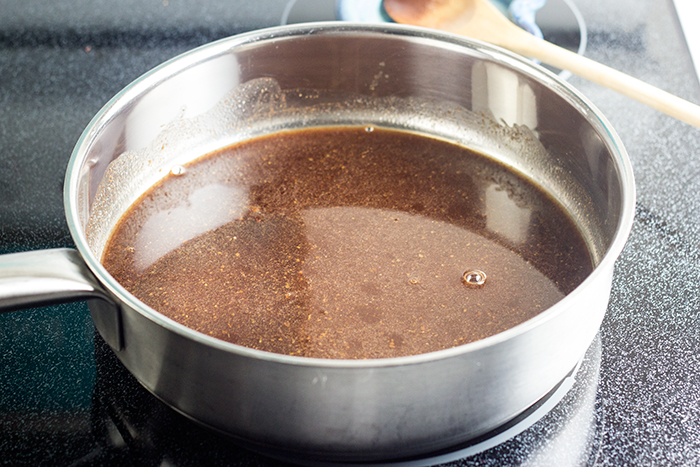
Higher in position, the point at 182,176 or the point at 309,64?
the point at 309,64

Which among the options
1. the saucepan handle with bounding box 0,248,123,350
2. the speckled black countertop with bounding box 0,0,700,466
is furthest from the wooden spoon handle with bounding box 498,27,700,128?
the saucepan handle with bounding box 0,248,123,350

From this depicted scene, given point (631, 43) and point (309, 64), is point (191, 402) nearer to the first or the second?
point (309, 64)

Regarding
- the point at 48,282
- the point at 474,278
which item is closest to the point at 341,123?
the point at 474,278

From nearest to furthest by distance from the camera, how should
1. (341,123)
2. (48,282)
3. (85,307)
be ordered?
(48,282) < (85,307) < (341,123)

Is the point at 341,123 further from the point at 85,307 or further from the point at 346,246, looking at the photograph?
the point at 85,307

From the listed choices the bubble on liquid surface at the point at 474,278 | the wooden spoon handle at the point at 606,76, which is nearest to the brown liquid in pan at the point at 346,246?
the bubble on liquid surface at the point at 474,278

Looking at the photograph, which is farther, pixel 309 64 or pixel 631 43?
pixel 631 43

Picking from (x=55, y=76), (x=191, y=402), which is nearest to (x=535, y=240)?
(x=191, y=402)
